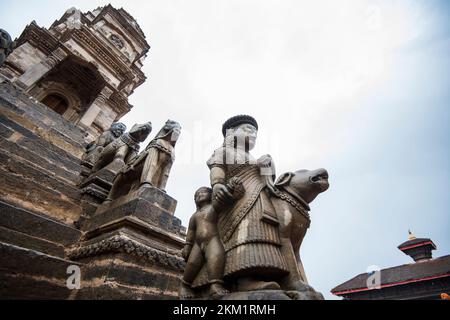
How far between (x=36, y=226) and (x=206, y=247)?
238cm

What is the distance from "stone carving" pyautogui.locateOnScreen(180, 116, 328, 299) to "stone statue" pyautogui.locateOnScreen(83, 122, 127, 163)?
4.78 metres

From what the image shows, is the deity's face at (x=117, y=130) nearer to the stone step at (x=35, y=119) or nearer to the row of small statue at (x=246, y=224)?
the stone step at (x=35, y=119)

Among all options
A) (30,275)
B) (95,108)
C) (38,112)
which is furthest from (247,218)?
(95,108)

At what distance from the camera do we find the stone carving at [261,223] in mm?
1733

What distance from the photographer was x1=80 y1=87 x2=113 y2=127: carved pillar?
525 inches

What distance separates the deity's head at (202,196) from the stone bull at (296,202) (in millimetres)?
671

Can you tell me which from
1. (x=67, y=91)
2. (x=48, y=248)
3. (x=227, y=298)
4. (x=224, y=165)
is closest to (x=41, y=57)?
(x=67, y=91)

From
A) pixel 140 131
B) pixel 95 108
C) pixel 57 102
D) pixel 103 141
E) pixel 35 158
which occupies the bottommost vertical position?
pixel 35 158

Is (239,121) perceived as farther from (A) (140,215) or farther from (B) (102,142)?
(B) (102,142)

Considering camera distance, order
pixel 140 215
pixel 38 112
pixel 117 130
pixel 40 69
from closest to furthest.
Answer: pixel 140 215
pixel 38 112
pixel 117 130
pixel 40 69

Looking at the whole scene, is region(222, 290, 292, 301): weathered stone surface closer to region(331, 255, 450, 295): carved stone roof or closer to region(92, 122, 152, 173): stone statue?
region(92, 122, 152, 173): stone statue

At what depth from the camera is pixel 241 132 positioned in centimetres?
287

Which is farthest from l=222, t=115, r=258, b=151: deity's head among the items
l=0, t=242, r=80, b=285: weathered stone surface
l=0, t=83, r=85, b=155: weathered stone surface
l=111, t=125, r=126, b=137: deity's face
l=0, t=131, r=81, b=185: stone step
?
l=111, t=125, r=126, b=137: deity's face
